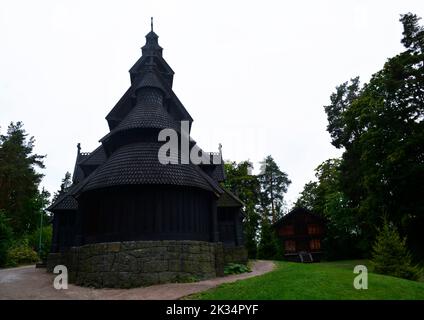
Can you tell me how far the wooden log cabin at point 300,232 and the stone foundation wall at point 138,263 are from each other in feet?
83.4

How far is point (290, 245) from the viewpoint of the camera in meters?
38.8

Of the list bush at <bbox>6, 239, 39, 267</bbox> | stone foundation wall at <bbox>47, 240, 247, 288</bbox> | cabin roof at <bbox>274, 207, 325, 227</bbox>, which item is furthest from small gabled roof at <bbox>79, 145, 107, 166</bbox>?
cabin roof at <bbox>274, 207, 325, 227</bbox>

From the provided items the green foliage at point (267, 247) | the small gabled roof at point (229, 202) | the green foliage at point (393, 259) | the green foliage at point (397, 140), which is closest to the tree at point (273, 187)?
the green foliage at point (267, 247)

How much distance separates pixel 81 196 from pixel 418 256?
20491 mm

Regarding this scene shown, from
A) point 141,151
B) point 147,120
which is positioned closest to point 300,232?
point 147,120

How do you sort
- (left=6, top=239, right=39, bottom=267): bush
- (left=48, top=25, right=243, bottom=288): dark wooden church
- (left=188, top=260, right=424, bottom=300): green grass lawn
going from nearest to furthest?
(left=188, top=260, right=424, bottom=300): green grass lawn → (left=48, top=25, right=243, bottom=288): dark wooden church → (left=6, top=239, right=39, bottom=267): bush

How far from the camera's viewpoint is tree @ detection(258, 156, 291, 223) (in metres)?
52.1

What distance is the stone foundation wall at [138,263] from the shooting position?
13.4 m

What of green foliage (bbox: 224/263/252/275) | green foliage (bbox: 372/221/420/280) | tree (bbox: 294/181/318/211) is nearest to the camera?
green foliage (bbox: 372/221/420/280)

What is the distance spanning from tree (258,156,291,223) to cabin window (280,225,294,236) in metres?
11.8

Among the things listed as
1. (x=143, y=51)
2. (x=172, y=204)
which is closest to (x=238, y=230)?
(x=172, y=204)

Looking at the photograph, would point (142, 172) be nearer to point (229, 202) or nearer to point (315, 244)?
point (229, 202)

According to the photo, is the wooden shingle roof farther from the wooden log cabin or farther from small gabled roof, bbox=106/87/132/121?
the wooden log cabin

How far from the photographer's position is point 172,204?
585 inches
